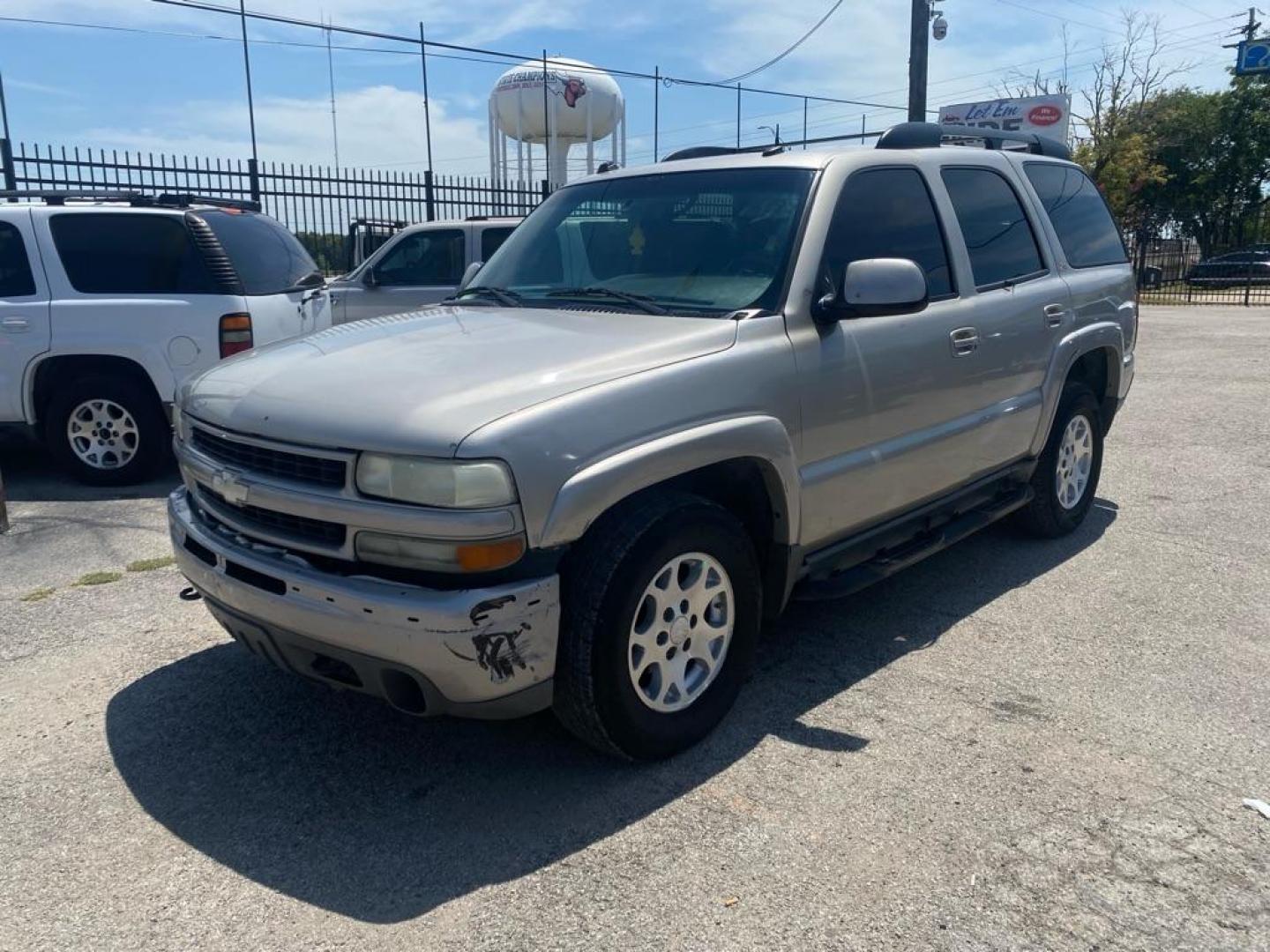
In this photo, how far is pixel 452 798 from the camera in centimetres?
318

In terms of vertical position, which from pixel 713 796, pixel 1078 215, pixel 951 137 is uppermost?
pixel 951 137

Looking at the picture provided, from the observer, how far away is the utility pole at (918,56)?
615 inches

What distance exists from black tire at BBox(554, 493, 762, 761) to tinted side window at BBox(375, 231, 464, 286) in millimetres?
7918

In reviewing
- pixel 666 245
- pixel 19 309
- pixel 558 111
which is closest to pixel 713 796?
pixel 666 245

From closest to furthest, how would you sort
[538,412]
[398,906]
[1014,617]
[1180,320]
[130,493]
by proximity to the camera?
1. [398,906]
2. [538,412]
3. [1014,617]
4. [130,493]
5. [1180,320]

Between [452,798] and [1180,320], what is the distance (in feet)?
66.6

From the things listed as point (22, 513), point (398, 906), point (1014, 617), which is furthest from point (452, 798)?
point (22, 513)

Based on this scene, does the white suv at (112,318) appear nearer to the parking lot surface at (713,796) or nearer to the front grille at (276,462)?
the parking lot surface at (713,796)

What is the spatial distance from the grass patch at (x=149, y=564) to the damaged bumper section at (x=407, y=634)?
2.44 metres

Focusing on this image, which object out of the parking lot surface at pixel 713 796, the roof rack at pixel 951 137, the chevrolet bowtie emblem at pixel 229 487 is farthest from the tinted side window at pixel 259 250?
the roof rack at pixel 951 137

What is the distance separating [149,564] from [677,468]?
3420 mm

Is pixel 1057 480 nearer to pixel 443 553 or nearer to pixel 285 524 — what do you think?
pixel 443 553

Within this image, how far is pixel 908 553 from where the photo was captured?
4.34 metres

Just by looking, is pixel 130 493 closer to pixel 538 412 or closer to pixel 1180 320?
pixel 538 412
